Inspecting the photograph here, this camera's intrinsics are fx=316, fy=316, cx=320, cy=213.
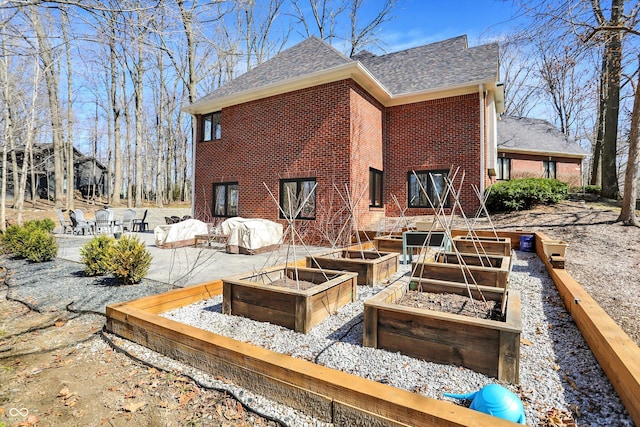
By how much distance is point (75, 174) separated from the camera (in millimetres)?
28094

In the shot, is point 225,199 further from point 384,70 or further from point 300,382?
point 300,382

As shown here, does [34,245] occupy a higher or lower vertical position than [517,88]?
lower

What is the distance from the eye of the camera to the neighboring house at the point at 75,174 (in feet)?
76.0

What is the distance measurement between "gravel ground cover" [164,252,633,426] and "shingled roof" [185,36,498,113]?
7768mm

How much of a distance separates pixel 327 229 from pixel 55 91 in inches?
736

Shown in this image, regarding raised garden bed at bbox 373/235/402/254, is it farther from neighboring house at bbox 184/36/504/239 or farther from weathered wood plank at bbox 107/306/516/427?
weathered wood plank at bbox 107/306/516/427

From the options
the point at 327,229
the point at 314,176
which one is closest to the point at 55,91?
the point at 314,176

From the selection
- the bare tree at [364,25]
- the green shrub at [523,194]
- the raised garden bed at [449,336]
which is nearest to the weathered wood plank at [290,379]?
the raised garden bed at [449,336]

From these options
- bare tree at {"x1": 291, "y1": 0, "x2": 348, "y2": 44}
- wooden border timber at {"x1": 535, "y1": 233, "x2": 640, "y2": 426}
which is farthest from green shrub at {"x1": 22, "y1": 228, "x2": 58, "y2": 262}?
bare tree at {"x1": 291, "y1": 0, "x2": 348, "y2": 44}

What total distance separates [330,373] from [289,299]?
1396 millimetres

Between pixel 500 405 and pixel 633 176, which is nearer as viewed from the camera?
pixel 500 405

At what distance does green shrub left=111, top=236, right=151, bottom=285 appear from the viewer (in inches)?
194

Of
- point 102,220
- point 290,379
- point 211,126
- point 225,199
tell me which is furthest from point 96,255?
point 211,126

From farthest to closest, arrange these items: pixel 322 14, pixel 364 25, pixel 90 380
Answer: pixel 322 14 → pixel 364 25 → pixel 90 380
